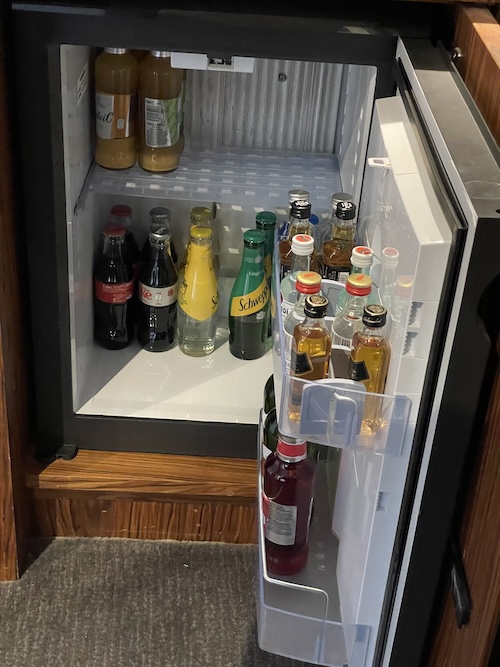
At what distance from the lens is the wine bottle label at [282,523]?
1258 mm

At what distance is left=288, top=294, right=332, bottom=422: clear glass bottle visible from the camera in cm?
104

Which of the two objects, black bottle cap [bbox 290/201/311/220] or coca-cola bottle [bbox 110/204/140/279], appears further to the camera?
coca-cola bottle [bbox 110/204/140/279]

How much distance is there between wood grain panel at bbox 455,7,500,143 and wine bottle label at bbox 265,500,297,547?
24.1 inches

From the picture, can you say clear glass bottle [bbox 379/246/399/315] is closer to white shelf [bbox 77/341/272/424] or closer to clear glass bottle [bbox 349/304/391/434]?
clear glass bottle [bbox 349/304/391/434]

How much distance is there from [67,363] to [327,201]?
583 millimetres

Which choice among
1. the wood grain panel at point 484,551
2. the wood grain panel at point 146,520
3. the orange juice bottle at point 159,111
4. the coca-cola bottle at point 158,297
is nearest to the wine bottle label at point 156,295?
the coca-cola bottle at point 158,297

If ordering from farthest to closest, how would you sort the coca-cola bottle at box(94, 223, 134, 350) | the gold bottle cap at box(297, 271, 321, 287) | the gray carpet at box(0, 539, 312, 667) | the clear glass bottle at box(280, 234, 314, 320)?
the coca-cola bottle at box(94, 223, 134, 350)
the gray carpet at box(0, 539, 312, 667)
the clear glass bottle at box(280, 234, 314, 320)
the gold bottle cap at box(297, 271, 321, 287)

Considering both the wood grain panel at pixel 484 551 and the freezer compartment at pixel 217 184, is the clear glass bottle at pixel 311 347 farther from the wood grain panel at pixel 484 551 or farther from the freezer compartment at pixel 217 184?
the freezer compartment at pixel 217 184

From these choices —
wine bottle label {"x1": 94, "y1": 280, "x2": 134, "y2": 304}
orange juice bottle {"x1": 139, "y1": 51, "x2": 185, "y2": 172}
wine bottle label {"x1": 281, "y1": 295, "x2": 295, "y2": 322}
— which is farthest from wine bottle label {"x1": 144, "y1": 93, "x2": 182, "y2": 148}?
wine bottle label {"x1": 281, "y1": 295, "x2": 295, "y2": 322}

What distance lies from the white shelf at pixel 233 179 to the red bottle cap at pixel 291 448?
56 cm

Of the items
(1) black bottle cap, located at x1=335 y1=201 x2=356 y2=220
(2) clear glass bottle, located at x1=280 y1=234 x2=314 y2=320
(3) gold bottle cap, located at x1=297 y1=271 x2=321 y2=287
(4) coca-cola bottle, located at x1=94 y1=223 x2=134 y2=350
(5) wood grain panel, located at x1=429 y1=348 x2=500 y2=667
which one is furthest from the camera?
(4) coca-cola bottle, located at x1=94 y1=223 x2=134 y2=350

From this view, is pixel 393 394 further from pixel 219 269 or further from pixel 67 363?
pixel 219 269

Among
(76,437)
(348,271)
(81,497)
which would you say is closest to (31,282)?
(76,437)

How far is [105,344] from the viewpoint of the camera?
6.03 feet
